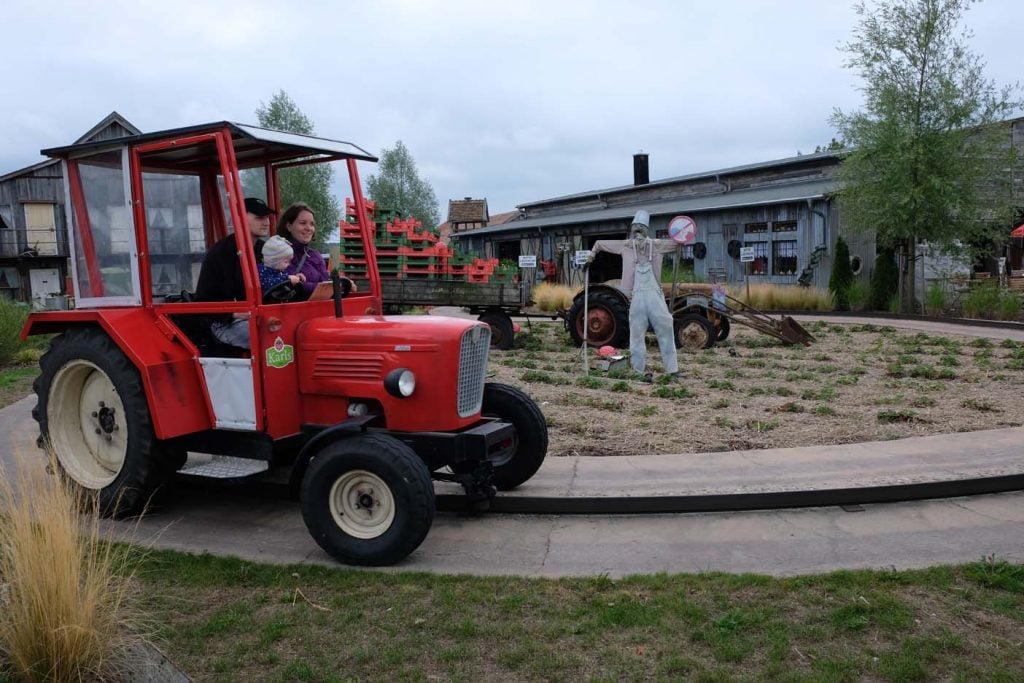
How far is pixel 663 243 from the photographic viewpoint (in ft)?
36.9

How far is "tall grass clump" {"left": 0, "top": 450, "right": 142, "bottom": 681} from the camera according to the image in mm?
2900

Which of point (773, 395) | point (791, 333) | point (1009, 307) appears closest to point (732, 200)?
point (1009, 307)

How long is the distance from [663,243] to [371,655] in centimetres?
868

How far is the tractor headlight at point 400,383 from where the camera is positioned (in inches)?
184

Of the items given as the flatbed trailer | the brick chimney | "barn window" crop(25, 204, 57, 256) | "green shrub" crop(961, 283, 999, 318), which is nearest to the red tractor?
the flatbed trailer

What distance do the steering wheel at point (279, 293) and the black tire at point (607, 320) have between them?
Answer: 8613 mm

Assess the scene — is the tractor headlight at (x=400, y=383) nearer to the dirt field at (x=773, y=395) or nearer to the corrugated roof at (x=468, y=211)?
the dirt field at (x=773, y=395)

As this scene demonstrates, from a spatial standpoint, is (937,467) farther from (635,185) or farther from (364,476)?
(635,185)

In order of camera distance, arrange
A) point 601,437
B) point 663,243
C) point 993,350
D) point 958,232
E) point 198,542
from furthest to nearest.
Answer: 1. point 958,232
2. point 993,350
3. point 663,243
4. point 601,437
5. point 198,542

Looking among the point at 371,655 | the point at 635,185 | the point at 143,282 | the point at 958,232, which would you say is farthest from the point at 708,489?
the point at 635,185

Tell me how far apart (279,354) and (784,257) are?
23.4 metres

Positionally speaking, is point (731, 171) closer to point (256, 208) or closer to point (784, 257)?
point (784, 257)

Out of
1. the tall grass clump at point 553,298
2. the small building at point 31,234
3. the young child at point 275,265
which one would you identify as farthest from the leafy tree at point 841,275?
the small building at point 31,234

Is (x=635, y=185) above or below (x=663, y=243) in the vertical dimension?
above
